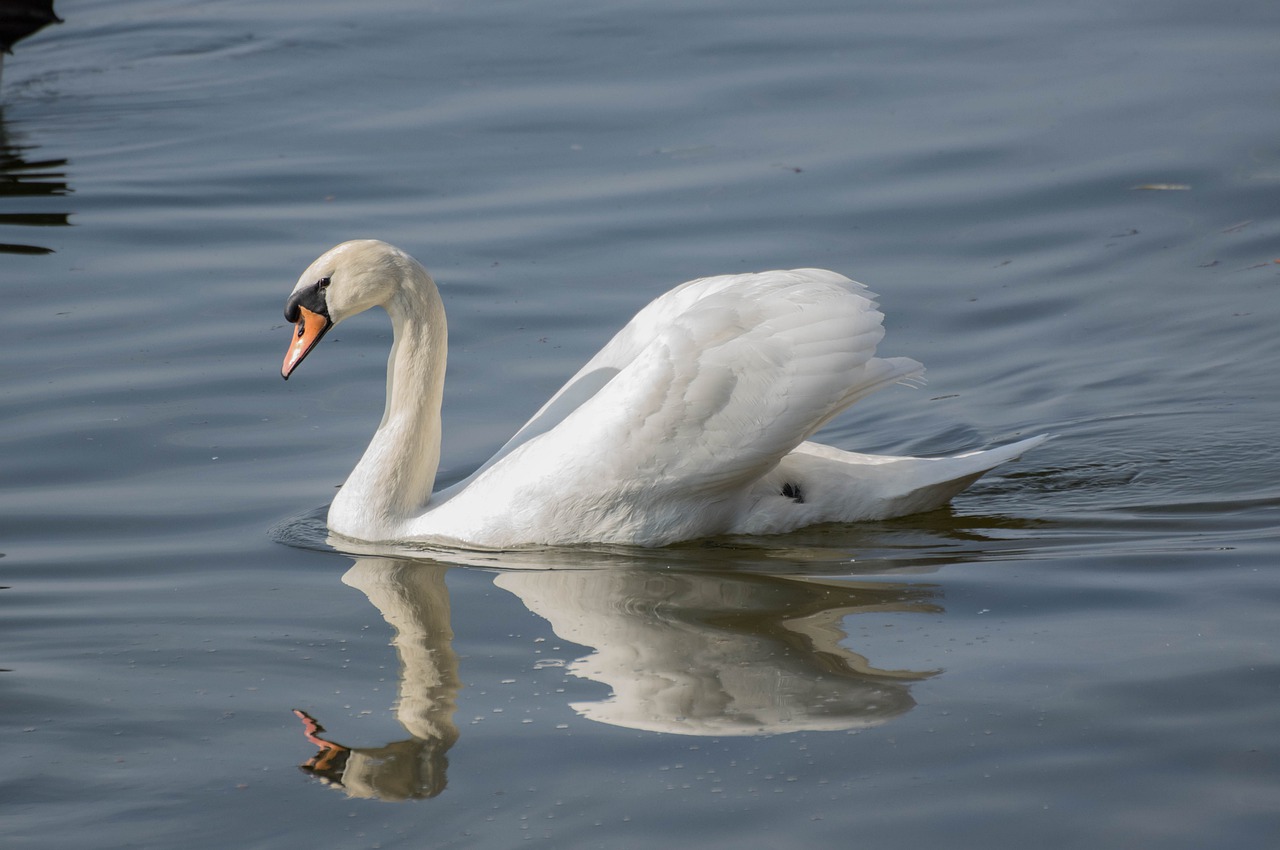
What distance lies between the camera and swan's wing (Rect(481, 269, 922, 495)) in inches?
252

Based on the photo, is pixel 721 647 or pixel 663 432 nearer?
pixel 721 647

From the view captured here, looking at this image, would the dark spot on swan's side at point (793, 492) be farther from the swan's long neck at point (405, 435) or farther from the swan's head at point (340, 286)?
the swan's head at point (340, 286)

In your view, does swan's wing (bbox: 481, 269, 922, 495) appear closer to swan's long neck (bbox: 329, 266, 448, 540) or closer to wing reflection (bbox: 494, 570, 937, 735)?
wing reflection (bbox: 494, 570, 937, 735)

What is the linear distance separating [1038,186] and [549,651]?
6783 millimetres

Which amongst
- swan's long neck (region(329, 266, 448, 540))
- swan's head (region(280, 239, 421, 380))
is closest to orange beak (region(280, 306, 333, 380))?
swan's head (region(280, 239, 421, 380))

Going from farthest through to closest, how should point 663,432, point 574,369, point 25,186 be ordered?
1. point 25,186
2. point 574,369
3. point 663,432

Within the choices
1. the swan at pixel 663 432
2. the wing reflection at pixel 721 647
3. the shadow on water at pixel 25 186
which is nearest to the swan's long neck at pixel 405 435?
the swan at pixel 663 432

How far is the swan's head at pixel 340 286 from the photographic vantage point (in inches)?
266

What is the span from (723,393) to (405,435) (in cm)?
139

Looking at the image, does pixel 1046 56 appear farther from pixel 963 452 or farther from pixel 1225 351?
pixel 963 452

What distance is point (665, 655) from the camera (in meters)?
5.48

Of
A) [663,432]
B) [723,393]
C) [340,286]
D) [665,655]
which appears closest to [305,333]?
[340,286]

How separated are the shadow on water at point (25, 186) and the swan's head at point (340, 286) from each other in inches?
190

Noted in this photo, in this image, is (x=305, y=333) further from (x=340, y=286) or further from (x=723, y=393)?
(x=723, y=393)
